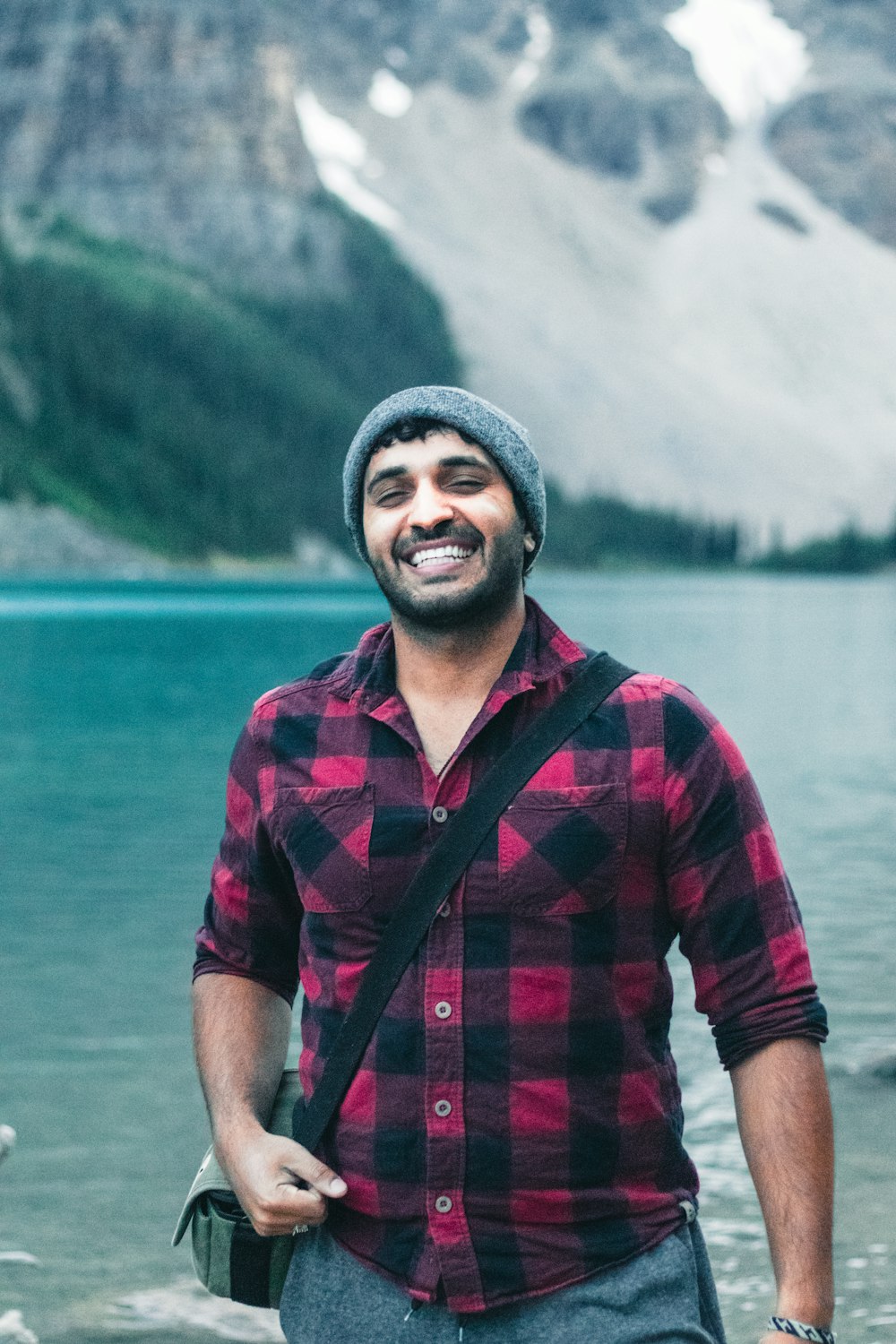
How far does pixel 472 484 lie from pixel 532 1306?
1.21 m

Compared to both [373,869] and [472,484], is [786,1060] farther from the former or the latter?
[472,484]

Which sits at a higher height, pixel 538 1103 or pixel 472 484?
pixel 472 484

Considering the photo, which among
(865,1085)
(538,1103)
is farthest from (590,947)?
(865,1085)

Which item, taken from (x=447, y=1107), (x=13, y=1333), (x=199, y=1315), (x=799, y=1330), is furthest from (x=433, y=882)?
(x=199, y=1315)

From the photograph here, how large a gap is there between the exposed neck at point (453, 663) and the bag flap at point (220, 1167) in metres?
0.66

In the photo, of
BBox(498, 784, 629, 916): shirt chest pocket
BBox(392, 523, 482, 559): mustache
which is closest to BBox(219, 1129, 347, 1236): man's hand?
BBox(498, 784, 629, 916): shirt chest pocket

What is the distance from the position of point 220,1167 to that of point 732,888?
91 cm

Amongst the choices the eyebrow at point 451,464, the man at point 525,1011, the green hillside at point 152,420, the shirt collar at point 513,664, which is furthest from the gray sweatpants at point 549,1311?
the green hillside at point 152,420

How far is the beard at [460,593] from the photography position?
2.66 metres

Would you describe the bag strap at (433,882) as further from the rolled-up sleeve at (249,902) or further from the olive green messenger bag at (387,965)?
the rolled-up sleeve at (249,902)

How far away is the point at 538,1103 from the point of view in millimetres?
2449

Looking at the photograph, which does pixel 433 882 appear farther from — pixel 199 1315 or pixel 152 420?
pixel 152 420

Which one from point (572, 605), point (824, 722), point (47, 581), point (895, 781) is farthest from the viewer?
point (47, 581)

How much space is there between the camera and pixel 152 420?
162 meters
